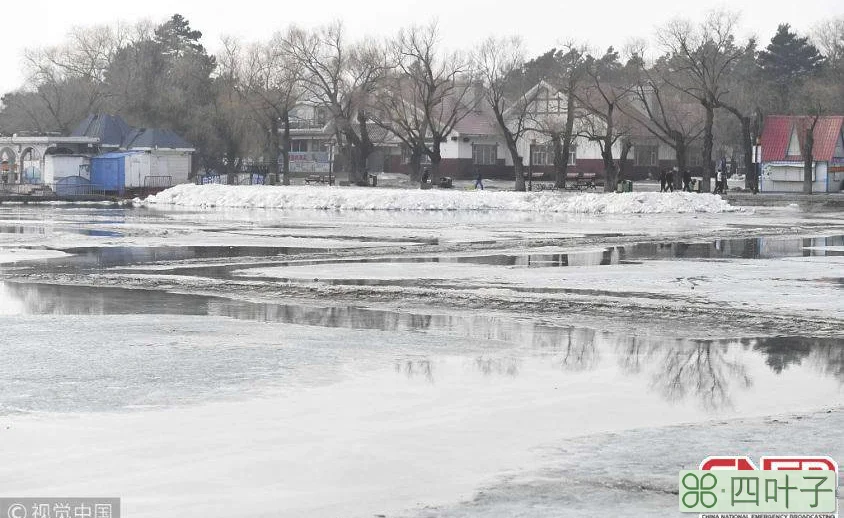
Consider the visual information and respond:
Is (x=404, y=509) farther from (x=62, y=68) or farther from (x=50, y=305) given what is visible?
(x=62, y=68)

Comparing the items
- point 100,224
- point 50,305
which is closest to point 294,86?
point 100,224

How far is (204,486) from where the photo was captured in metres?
8.34

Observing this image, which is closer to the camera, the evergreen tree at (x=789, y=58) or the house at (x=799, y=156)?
the house at (x=799, y=156)

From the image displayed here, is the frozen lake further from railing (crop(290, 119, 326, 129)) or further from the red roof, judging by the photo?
A: railing (crop(290, 119, 326, 129))

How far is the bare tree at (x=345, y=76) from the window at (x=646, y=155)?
22.4 meters

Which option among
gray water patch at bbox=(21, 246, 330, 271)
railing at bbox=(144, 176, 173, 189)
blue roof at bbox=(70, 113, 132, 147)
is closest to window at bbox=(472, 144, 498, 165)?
railing at bbox=(144, 176, 173, 189)

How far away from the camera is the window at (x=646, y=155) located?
95625mm

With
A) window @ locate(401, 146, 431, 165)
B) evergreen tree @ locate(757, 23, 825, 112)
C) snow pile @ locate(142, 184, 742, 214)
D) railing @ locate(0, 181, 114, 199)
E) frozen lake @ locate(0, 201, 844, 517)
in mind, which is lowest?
frozen lake @ locate(0, 201, 844, 517)

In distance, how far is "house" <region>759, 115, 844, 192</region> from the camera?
79375mm

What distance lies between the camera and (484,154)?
321 feet

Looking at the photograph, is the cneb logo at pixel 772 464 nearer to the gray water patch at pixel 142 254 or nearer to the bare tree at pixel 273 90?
the gray water patch at pixel 142 254

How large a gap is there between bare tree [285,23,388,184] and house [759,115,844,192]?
1016 inches

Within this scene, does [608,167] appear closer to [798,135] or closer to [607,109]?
[607,109]

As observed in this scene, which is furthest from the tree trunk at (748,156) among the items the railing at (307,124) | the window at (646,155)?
the railing at (307,124)
